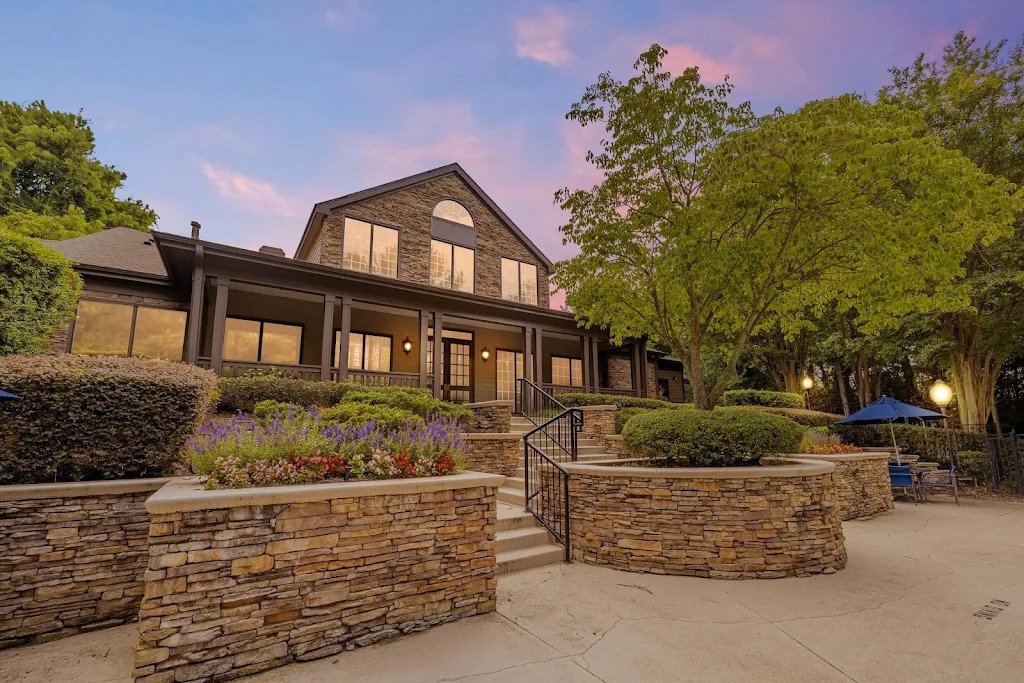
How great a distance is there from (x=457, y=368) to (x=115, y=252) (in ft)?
33.7

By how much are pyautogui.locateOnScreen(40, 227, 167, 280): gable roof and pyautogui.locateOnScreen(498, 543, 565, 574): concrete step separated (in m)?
11.2

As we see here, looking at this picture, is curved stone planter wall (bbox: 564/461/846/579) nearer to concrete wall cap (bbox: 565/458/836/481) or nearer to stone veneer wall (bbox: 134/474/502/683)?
concrete wall cap (bbox: 565/458/836/481)

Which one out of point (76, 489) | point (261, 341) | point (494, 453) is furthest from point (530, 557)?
point (261, 341)

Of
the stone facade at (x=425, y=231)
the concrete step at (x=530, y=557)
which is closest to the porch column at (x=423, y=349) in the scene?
the stone facade at (x=425, y=231)

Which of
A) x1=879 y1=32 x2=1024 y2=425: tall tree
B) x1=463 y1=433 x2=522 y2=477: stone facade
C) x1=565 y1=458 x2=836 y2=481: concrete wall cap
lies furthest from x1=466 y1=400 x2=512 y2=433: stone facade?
x1=879 y1=32 x2=1024 y2=425: tall tree

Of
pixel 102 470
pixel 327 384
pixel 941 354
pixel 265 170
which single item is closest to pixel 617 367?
pixel 941 354

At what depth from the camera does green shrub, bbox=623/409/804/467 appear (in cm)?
562

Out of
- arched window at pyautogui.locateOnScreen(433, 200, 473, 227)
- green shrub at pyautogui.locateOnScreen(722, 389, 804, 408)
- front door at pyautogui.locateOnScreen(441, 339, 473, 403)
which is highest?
arched window at pyautogui.locateOnScreen(433, 200, 473, 227)

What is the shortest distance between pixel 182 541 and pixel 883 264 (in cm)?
1011

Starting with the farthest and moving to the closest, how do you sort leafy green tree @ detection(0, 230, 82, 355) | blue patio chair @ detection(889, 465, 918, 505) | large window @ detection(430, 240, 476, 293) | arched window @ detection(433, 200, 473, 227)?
1. arched window @ detection(433, 200, 473, 227)
2. large window @ detection(430, 240, 476, 293)
3. blue patio chair @ detection(889, 465, 918, 505)
4. leafy green tree @ detection(0, 230, 82, 355)

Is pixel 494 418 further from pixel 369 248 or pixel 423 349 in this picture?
pixel 369 248

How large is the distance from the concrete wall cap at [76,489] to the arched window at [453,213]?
518 inches

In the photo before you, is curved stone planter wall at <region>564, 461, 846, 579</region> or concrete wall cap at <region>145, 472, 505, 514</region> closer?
concrete wall cap at <region>145, 472, 505, 514</region>

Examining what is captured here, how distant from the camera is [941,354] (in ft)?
52.1
